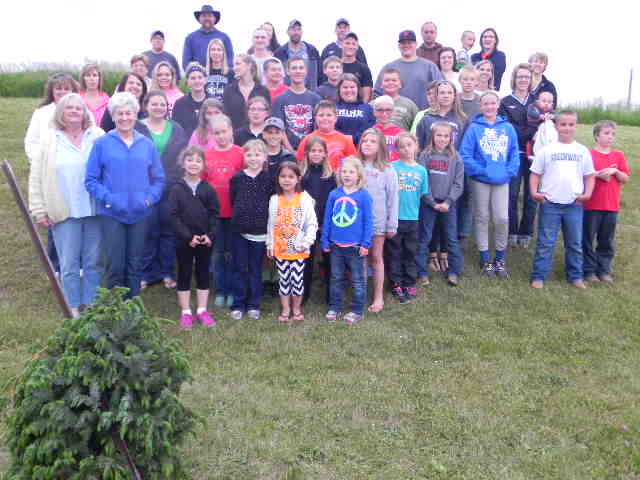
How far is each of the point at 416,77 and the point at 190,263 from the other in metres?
3.87

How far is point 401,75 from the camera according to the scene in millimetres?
7945

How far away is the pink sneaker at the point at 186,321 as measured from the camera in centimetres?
589

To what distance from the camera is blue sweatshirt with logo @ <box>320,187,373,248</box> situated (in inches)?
234

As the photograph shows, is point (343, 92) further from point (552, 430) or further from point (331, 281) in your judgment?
point (552, 430)

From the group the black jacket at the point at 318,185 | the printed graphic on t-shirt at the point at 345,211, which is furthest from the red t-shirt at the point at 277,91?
the printed graphic on t-shirt at the point at 345,211

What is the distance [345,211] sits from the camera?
19.5 feet

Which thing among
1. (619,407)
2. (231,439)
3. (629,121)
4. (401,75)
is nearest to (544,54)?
(401,75)

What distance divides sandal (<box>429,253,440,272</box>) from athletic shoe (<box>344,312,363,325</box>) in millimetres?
1645

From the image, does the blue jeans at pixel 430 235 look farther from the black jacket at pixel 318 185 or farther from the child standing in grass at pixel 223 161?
the child standing in grass at pixel 223 161

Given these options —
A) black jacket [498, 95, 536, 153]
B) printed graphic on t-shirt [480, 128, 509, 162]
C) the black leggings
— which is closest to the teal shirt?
printed graphic on t-shirt [480, 128, 509, 162]

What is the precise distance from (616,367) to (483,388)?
4.27 ft

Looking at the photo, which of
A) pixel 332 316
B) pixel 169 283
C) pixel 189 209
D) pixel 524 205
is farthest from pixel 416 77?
pixel 169 283

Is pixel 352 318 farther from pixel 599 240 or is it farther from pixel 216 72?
pixel 216 72

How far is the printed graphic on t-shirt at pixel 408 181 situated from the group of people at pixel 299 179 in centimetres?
1
